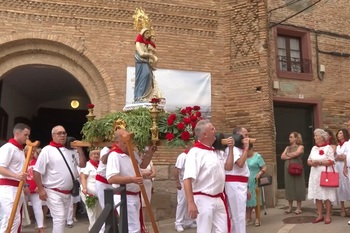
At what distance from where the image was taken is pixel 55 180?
19.2ft

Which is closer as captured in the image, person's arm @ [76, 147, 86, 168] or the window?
person's arm @ [76, 147, 86, 168]

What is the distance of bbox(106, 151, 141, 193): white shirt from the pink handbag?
382 cm

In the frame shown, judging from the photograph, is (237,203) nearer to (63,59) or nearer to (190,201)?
(190,201)

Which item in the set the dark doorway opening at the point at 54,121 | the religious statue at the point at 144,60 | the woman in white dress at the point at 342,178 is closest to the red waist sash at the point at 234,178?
the religious statue at the point at 144,60

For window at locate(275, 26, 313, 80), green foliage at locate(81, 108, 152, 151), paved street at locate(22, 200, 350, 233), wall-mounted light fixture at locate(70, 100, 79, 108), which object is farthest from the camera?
wall-mounted light fixture at locate(70, 100, 79, 108)

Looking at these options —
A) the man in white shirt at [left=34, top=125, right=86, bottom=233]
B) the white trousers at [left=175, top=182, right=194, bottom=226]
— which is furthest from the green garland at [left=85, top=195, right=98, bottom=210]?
the white trousers at [left=175, top=182, right=194, bottom=226]

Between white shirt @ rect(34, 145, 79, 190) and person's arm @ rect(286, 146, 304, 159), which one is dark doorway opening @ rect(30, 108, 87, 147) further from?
white shirt @ rect(34, 145, 79, 190)

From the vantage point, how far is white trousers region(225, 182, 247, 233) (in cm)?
612

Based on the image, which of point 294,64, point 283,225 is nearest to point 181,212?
point 283,225

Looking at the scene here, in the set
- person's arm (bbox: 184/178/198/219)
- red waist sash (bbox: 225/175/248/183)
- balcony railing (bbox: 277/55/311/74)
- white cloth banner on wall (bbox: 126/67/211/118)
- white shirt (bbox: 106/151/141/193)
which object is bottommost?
person's arm (bbox: 184/178/198/219)

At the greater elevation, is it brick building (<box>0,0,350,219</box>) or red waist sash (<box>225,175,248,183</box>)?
brick building (<box>0,0,350,219</box>)

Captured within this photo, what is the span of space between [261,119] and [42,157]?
6.97 m

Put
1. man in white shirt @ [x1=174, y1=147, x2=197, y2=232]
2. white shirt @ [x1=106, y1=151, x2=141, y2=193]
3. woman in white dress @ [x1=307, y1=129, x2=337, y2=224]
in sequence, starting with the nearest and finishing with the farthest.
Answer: white shirt @ [x1=106, y1=151, x2=141, y2=193] → woman in white dress @ [x1=307, y1=129, x2=337, y2=224] → man in white shirt @ [x1=174, y1=147, x2=197, y2=232]

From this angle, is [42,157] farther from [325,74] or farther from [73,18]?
[325,74]
